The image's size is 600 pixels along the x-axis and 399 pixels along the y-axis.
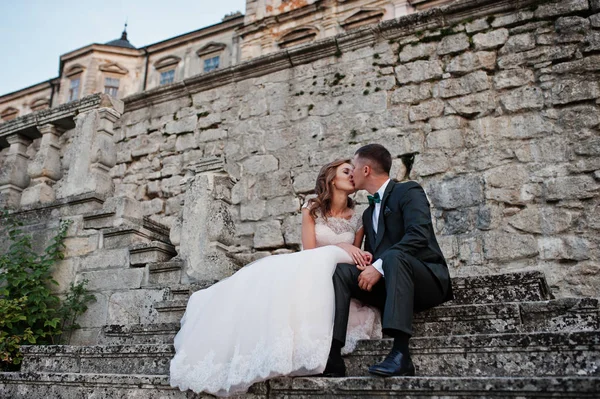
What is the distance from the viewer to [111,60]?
24.2 metres

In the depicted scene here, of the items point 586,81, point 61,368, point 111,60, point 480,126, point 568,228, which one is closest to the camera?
point 61,368

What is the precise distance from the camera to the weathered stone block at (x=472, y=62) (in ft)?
16.2

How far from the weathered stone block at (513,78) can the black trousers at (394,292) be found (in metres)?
2.94

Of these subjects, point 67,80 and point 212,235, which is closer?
point 212,235

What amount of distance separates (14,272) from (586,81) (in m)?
5.41

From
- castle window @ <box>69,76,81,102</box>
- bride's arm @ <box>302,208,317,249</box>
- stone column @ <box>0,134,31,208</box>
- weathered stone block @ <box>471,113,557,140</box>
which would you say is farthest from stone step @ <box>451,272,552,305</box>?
castle window @ <box>69,76,81,102</box>

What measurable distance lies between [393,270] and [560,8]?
12.4 feet

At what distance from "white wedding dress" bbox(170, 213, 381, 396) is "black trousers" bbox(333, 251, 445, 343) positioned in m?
0.05

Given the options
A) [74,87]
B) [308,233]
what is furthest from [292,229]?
[74,87]

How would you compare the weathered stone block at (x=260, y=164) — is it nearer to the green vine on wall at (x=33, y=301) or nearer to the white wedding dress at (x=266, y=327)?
the green vine on wall at (x=33, y=301)

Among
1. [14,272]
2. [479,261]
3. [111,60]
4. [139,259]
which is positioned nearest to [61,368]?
[139,259]

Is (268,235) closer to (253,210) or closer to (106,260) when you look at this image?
(253,210)

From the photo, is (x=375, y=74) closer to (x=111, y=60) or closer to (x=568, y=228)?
(x=568, y=228)

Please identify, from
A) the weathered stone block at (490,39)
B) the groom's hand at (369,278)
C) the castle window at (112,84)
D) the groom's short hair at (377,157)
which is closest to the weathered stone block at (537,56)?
the weathered stone block at (490,39)
